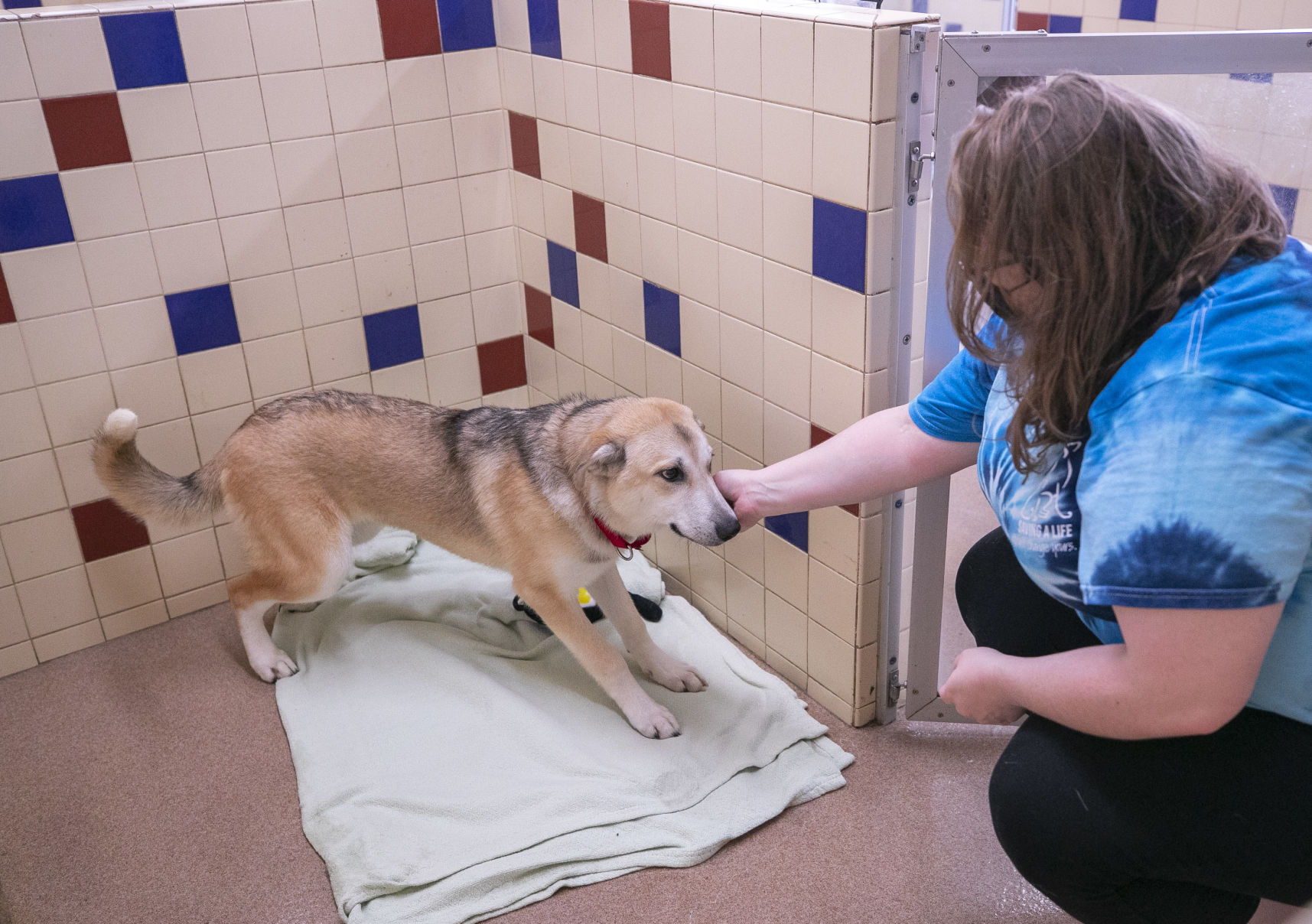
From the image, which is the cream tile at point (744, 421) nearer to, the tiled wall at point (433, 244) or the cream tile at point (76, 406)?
the tiled wall at point (433, 244)

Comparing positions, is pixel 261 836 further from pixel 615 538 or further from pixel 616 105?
pixel 616 105

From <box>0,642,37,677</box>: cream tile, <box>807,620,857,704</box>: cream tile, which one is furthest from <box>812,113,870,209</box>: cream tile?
<box>0,642,37,677</box>: cream tile

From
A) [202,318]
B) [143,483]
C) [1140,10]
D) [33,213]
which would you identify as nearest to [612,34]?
[202,318]

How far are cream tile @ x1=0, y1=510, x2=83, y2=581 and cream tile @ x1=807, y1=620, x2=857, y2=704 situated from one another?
179cm

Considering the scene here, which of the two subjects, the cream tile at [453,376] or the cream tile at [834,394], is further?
the cream tile at [453,376]

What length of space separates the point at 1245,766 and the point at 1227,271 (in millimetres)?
611

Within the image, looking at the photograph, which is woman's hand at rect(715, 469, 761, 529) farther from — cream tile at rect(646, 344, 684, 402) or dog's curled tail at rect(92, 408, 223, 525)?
dog's curled tail at rect(92, 408, 223, 525)

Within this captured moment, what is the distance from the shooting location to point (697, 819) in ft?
6.60

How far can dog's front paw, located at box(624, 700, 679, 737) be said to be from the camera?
221 centimetres

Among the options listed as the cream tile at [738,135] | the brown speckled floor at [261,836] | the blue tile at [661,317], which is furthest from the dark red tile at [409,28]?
the brown speckled floor at [261,836]

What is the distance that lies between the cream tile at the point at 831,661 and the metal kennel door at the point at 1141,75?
0.43 meters

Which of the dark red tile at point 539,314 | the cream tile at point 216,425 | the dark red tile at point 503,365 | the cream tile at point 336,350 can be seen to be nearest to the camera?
the cream tile at point 216,425

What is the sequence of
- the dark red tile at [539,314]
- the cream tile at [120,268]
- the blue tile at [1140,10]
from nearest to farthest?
the cream tile at [120,268] → the dark red tile at [539,314] → the blue tile at [1140,10]

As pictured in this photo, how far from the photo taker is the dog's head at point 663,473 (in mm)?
2020
